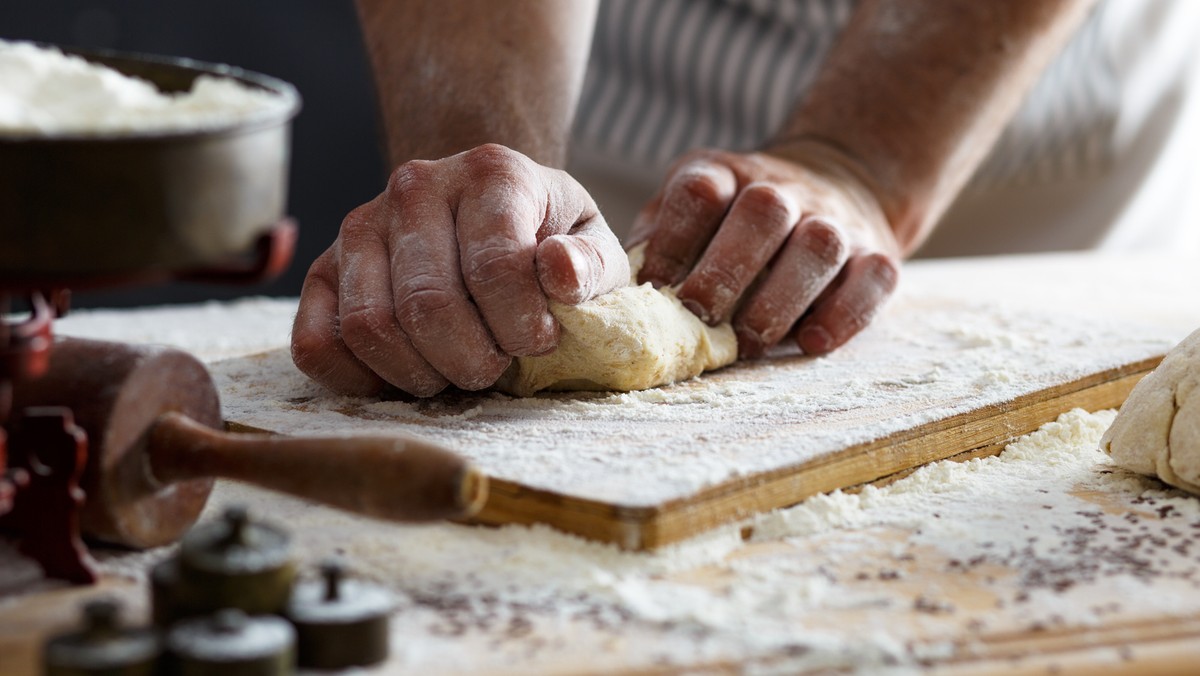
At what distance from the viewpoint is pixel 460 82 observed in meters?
1.88

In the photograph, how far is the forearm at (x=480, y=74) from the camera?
183 centimetres

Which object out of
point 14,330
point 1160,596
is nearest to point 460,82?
point 14,330

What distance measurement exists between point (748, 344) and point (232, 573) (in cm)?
102

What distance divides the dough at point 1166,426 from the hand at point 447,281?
622mm

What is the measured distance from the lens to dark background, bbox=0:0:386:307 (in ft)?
10.9

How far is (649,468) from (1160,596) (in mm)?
462

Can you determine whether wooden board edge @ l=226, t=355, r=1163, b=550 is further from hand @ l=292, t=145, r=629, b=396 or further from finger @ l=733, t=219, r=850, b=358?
finger @ l=733, t=219, r=850, b=358

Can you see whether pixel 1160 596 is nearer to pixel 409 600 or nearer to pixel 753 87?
pixel 409 600

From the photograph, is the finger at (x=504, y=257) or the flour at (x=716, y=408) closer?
the flour at (x=716, y=408)

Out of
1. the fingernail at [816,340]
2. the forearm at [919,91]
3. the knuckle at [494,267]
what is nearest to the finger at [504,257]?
the knuckle at [494,267]

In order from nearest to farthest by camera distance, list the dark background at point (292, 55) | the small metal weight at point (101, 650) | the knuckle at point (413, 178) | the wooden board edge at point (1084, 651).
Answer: the small metal weight at point (101, 650)
the wooden board edge at point (1084, 651)
the knuckle at point (413, 178)
the dark background at point (292, 55)

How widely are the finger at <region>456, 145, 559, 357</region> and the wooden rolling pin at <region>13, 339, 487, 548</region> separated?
0.37 metres

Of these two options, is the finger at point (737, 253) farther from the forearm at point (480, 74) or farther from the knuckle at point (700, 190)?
the forearm at point (480, 74)

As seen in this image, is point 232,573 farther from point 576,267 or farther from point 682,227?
point 682,227
